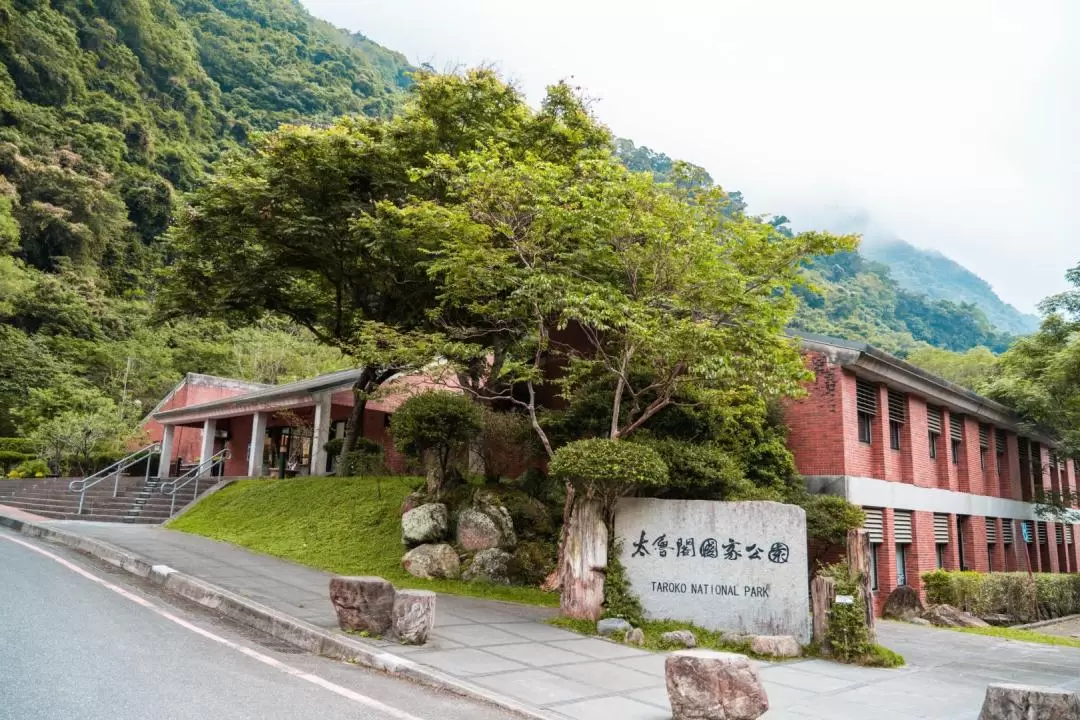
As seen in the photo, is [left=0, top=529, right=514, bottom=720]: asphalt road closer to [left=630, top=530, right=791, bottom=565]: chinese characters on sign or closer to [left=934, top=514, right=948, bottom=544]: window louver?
[left=630, top=530, right=791, bottom=565]: chinese characters on sign

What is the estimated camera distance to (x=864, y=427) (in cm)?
1570

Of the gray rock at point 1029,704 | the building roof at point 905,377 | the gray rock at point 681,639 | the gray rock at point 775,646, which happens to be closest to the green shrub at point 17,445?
the building roof at point 905,377

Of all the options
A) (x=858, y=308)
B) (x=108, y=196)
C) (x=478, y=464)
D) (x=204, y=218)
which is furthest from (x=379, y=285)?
(x=858, y=308)

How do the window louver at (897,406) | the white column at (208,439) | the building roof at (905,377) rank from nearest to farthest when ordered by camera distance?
the building roof at (905,377), the window louver at (897,406), the white column at (208,439)

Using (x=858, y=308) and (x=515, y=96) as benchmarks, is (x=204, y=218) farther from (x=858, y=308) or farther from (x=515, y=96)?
(x=858, y=308)

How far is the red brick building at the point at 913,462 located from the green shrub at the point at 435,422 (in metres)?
6.58

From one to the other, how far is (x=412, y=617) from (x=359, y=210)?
10992 mm

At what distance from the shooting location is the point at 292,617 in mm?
8289

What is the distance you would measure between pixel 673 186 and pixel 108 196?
152ft

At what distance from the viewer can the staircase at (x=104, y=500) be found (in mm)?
20422

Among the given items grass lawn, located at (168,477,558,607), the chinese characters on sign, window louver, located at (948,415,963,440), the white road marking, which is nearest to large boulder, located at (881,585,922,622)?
window louver, located at (948,415,963,440)

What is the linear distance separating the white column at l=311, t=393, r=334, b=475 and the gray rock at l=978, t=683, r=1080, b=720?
62.9 feet

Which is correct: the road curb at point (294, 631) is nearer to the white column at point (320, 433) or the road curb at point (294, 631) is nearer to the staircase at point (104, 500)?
the staircase at point (104, 500)

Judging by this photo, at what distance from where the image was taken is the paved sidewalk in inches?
253
